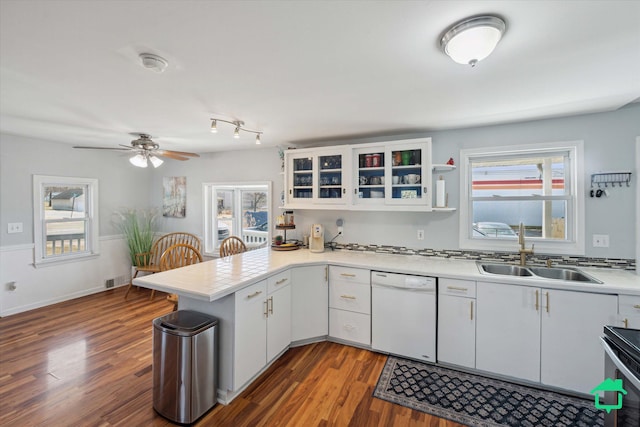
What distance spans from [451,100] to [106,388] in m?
3.57

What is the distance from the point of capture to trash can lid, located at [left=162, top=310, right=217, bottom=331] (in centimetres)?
196

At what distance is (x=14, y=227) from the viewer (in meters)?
3.63

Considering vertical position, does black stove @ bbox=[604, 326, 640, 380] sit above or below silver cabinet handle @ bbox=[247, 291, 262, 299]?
above

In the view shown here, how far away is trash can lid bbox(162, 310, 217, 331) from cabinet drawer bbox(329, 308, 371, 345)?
1.33 metres

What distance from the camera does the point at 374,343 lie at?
279 cm

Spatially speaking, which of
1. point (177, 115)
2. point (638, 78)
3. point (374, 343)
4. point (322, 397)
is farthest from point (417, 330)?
point (177, 115)

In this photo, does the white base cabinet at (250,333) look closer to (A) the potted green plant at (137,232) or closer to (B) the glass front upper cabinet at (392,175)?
(B) the glass front upper cabinet at (392,175)

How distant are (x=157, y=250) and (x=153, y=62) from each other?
4.19m

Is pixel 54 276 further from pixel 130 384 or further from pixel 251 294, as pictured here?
pixel 251 294

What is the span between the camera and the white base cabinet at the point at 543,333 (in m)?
2.10

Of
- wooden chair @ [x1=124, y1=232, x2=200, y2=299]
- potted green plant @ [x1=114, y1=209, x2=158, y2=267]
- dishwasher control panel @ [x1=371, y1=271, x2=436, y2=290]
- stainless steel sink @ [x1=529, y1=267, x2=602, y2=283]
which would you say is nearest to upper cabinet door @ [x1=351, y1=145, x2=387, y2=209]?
dishwasher control panel @ [x1=371, y1=271, x2=436, y2=290]

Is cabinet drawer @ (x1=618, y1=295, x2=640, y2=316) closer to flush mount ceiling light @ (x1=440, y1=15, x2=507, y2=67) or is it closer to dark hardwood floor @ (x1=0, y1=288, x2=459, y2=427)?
dark hardwood floor @ (x1=0, y1=288, x2=459, y2=427)

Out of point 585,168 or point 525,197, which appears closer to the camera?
point 585,168

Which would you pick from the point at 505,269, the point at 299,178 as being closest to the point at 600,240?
the point at 505,269
